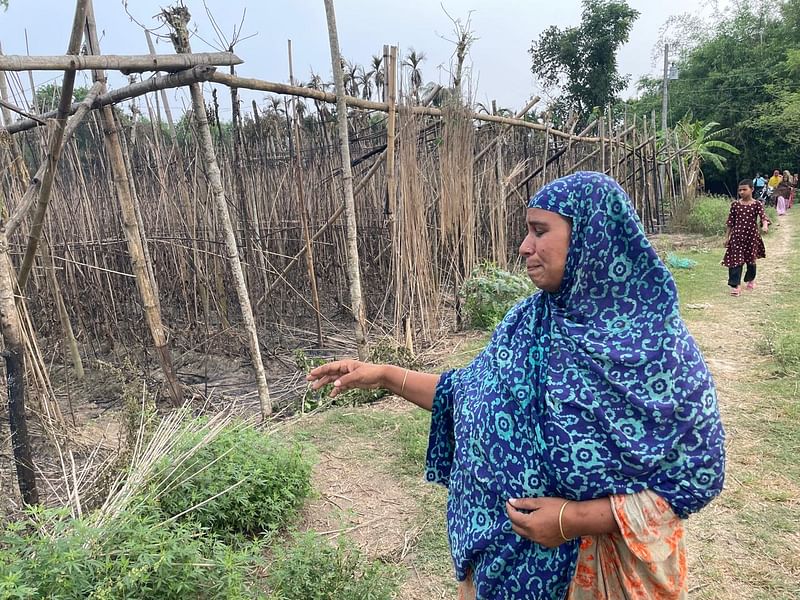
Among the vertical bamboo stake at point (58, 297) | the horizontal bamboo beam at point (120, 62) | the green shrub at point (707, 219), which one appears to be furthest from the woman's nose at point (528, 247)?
the green shrub at point (707, 219)

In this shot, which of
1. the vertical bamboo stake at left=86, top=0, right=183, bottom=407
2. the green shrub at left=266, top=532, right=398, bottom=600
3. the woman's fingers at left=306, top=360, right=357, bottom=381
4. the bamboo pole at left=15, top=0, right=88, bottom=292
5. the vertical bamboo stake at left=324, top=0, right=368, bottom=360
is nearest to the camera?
the woman's fingers at left=306, top=360, right=357, bottom=381

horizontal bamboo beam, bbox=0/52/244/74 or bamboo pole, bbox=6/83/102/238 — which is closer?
horizontal bamboo beam, bbox=0/52/244/74

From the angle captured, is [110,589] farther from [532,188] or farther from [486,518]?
[532,188]

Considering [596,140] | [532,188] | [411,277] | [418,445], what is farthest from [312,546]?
[596,140]

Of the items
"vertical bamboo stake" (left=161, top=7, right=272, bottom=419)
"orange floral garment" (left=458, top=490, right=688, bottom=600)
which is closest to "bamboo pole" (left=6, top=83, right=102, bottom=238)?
"vertical bamboo stake" (left=161, top=7, right=272, bottom=419)

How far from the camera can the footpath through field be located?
2.17m

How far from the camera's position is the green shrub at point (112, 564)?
1.44 m

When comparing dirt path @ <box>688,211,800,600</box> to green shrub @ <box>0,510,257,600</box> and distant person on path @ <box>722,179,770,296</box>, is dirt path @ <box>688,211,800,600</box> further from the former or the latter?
distant person on path @ <box>722,179,770,296</box>

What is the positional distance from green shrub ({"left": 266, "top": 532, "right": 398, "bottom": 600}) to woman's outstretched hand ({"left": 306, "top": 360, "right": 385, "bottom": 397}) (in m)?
0.71

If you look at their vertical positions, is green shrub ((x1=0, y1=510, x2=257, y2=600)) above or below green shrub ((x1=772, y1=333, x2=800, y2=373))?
above

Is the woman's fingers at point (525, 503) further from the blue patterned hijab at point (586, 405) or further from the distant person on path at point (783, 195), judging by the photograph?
the distant person on path at point (783, 195)

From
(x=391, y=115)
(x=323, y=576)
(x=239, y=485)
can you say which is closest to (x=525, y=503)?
(x=323, y=576)

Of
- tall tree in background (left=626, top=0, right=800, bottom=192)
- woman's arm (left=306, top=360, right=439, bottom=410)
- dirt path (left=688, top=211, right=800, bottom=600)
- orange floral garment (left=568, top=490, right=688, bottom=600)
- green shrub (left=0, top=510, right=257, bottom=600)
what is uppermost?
tall tree in background (left=626, top=0, right=800, bottom=192)

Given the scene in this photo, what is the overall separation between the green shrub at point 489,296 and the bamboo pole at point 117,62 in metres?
2.95
